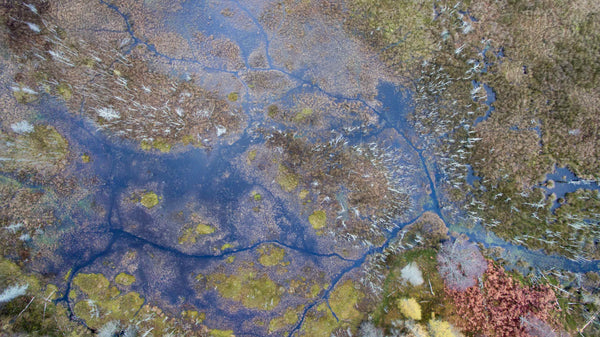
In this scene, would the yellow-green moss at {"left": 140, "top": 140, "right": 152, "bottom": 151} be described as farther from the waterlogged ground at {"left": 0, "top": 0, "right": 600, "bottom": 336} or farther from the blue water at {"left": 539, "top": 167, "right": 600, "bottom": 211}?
the blue water at {"left": 539, "top": 167, "right": 600, "bottom": 211}

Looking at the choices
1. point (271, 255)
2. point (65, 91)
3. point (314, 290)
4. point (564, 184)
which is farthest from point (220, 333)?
point (564, 184)

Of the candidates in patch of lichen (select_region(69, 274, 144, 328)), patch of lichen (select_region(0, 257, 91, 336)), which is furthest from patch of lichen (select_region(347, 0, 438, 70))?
patch of lichen (select_region(0, 257, 91, 336))

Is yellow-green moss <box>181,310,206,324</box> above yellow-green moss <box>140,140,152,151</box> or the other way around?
the other way around

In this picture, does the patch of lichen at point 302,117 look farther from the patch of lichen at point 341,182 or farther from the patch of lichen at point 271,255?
the patch of lichen at point 271,255

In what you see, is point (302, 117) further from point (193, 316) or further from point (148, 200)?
point (193, 316)

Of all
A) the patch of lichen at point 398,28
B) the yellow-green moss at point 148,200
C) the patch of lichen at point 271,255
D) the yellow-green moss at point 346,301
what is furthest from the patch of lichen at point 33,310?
the patch of lichen at point 398,28

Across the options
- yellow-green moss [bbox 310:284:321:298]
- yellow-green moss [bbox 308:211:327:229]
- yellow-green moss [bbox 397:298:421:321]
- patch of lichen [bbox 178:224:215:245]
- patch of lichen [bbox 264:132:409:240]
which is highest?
patch of lichen [bbox 264:132:409:240]

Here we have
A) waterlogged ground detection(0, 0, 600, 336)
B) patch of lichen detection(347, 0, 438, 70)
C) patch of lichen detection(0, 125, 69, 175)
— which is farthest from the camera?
patch of lichen detection(347, 0, 438, 70)
